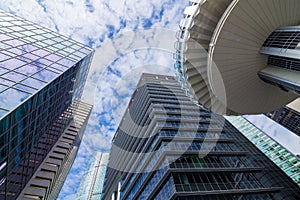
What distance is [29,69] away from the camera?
1627 cm

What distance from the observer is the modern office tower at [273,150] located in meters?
45.6

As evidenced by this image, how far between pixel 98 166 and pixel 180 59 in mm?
103186

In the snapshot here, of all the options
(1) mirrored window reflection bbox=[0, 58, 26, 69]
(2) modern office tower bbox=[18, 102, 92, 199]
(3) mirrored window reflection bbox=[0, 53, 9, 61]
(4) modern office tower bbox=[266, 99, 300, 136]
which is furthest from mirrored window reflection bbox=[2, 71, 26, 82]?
(4) modern office tower bbox=[266, 99, 300, 136]

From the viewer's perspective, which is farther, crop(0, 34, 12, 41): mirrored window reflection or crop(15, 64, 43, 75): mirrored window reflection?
crop(0, 34, 12, 41): mirrored window reflection

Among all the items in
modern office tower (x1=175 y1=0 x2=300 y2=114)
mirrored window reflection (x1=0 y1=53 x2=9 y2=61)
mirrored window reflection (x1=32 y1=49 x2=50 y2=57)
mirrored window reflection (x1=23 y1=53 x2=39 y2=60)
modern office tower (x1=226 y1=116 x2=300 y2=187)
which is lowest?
modern office tower (x1=226 y1=116 x2=300 y2=187)

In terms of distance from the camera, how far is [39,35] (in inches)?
939

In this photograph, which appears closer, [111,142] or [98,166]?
[111,142]

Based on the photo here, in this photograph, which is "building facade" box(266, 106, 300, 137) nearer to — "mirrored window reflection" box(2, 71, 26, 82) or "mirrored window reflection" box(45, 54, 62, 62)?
"mirrored window reflection" box(45, 54, 62, 62)

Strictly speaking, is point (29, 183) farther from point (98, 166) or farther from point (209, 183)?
point (98, 166)

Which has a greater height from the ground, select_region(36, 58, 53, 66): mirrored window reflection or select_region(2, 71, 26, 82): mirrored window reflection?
select_region(2, 71, 26, 82): mirrored window reflection

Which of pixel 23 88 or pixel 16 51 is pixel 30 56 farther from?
pixel 23 88

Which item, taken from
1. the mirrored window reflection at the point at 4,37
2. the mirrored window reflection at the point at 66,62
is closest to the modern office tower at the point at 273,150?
the mirrored window reflection at the point at 66,62

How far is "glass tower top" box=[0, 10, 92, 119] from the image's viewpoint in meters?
13.3

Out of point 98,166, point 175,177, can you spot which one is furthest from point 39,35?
point 98,166
